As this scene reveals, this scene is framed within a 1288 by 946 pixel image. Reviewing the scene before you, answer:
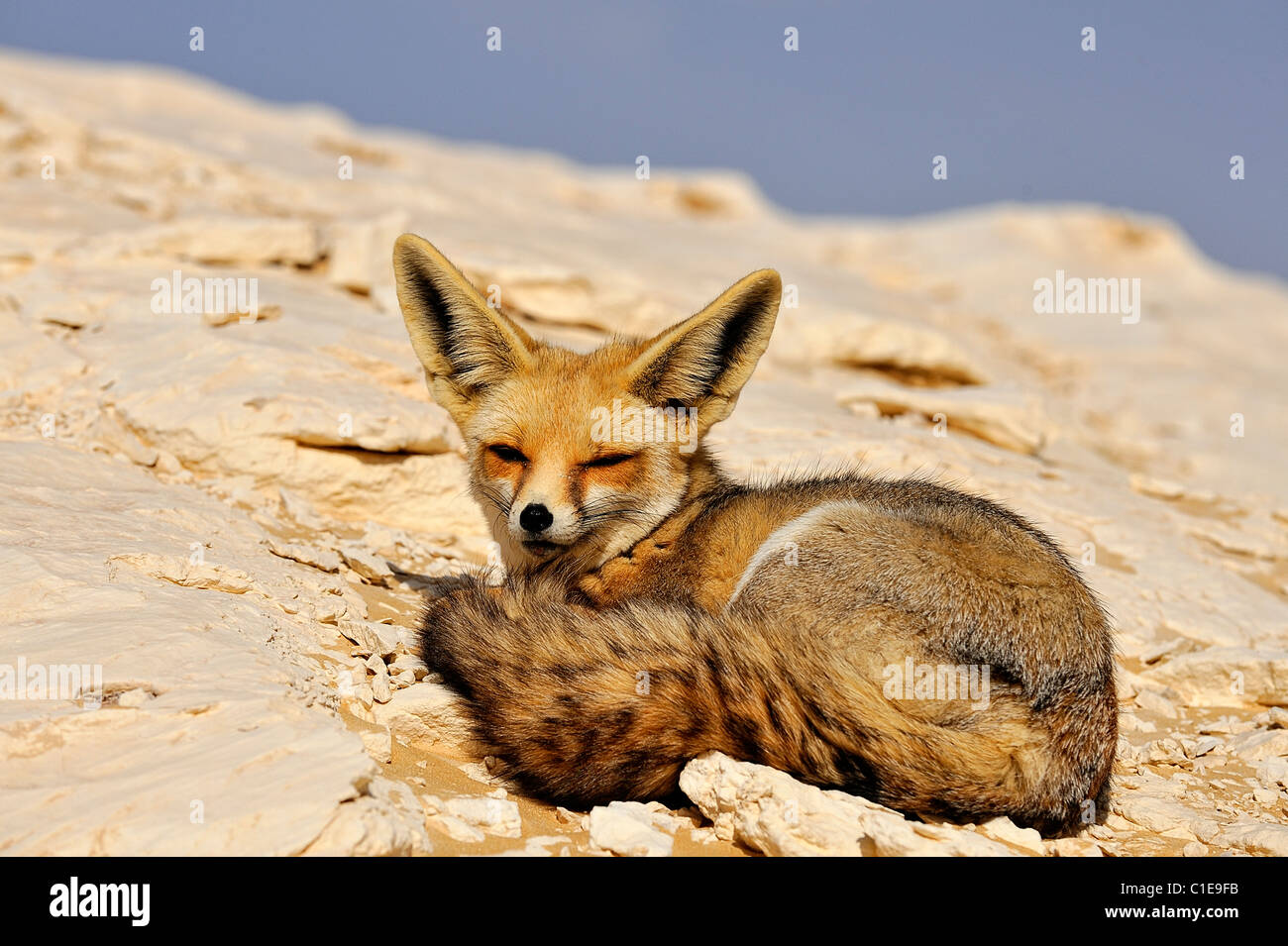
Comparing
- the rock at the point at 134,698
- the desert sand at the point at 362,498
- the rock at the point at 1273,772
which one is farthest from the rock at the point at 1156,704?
the rock at the point at 134,698

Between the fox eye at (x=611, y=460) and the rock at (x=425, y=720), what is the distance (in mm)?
1181

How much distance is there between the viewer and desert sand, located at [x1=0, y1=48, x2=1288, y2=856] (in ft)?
10.2

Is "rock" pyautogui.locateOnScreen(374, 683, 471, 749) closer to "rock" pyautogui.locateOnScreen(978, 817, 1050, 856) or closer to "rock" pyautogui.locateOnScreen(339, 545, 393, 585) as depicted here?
"rock" pyautogui.locateOnScreen(339, 545, 393, 585)

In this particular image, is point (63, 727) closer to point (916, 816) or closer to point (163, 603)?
point (163, 603)

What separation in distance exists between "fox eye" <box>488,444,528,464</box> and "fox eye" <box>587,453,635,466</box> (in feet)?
0.97

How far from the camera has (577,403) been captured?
4395 mm

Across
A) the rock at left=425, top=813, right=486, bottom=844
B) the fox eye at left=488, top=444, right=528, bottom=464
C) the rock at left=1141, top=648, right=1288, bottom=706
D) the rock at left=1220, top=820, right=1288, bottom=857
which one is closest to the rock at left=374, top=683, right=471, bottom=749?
the rock at left=425, top=813, right=486, bottom=844

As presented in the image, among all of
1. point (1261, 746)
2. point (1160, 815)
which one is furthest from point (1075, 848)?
point (1261, 746)

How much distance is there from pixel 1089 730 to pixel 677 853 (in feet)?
5.20

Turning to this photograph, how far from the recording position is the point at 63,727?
311 cm

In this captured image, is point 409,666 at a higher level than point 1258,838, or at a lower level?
higher

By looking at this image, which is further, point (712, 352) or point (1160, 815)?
point (712, 352)

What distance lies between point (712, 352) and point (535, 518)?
122 cm

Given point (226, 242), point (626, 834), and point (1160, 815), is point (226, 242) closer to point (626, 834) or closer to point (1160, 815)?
point (626, 834)
